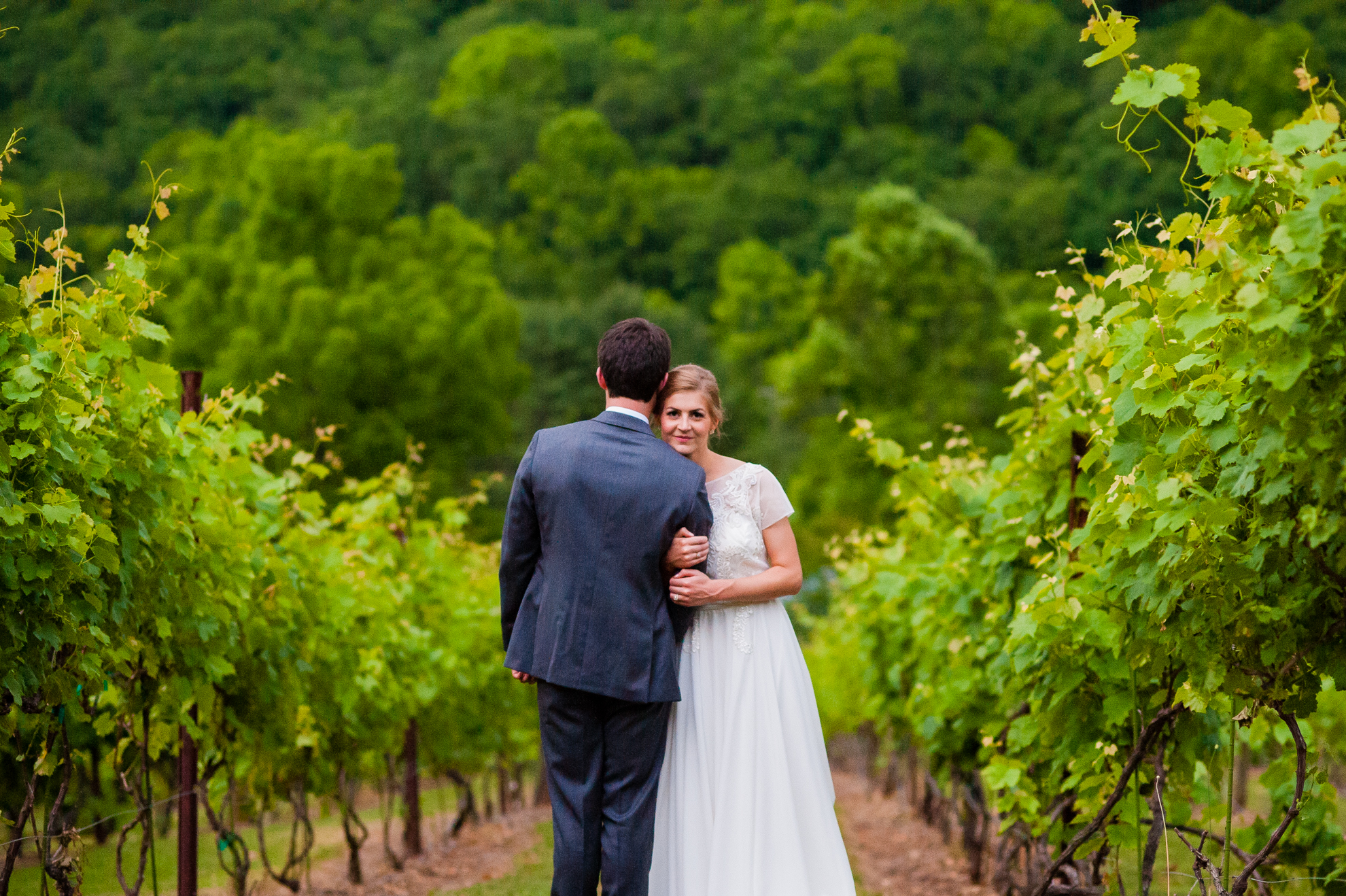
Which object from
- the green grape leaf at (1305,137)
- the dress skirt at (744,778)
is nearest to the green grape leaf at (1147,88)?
the green grape leaf at (1305,137)

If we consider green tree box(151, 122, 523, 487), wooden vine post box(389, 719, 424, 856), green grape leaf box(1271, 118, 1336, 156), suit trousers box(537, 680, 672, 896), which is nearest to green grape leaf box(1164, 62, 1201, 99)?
green grape leaf box(1271, 118, 1336, 156)

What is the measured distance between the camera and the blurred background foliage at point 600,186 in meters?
26.4

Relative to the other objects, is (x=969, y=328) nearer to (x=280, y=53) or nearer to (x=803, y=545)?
(x=803, y=545)

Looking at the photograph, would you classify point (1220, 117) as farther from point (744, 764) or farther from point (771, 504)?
point (744, 764)

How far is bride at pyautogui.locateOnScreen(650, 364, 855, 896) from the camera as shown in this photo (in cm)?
372

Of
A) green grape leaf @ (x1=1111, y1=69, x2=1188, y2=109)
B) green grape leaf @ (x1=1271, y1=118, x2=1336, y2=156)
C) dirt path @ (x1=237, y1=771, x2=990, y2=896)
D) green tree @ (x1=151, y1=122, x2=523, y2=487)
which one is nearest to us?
green grape leaf @ (x1=1271, y1=118, x2=1336, y2=156)

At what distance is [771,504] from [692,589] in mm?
437

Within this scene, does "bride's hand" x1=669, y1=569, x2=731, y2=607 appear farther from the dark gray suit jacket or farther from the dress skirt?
the dress skirt

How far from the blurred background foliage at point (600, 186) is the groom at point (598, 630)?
9614mm

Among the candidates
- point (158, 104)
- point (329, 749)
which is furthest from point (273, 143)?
point (329, 749)

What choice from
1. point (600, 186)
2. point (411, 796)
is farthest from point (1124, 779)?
point (600, 186)

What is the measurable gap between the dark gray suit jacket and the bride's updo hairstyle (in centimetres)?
26

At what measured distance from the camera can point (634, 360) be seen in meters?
3.72

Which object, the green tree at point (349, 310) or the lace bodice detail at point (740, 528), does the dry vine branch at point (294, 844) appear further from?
the green tree at point (349, 310)
